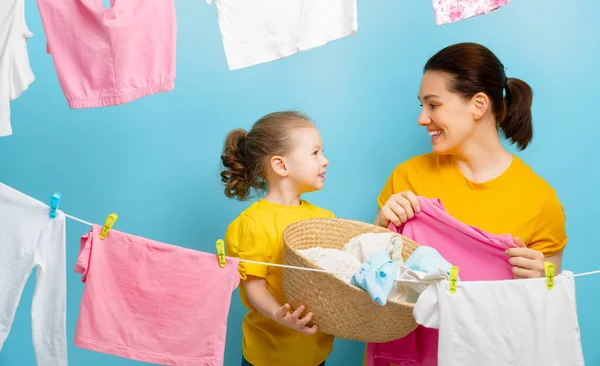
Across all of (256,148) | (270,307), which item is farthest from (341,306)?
(256,148)

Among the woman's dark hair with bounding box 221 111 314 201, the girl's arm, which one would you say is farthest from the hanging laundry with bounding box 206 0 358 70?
the girl's arm

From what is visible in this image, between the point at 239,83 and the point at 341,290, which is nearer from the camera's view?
the point at 341,290

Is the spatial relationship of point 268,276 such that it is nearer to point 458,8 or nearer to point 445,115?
point 445,115

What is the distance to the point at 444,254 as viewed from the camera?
2055mm

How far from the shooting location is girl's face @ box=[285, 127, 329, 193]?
208 cm

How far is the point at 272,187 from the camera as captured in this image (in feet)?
6.96

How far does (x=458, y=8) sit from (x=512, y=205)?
0.59 m

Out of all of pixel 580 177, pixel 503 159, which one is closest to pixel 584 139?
pixel 580 177

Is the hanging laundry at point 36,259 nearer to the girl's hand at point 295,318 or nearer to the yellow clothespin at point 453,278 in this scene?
the girl's hand at point 295,318

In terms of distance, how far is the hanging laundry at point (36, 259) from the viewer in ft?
5.67

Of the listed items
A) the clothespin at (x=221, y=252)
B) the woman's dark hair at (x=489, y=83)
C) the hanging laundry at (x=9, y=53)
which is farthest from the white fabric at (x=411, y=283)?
the hanging laundry at (x=9, y=53)

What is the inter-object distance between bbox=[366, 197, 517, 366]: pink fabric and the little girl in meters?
0.20

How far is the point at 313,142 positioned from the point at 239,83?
26.7 inches

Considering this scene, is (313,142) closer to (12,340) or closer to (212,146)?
(212,146)
